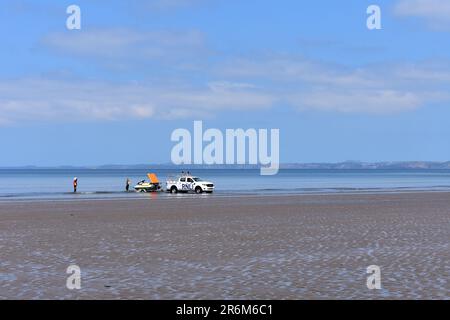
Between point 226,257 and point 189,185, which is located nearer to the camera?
point 226,257

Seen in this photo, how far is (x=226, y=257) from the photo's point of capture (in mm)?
17938

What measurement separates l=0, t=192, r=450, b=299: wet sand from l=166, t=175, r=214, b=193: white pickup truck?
3751 cm

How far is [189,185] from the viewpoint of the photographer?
69875 millimetres

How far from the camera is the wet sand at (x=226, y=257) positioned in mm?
13062

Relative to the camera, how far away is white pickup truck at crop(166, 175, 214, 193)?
69250 millimetres

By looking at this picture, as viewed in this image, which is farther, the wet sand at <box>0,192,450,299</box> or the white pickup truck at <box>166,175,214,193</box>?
the white pickup truck at <box>166,175,214,193</box>

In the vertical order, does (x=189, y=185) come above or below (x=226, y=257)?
above

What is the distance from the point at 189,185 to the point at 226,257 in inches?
2050

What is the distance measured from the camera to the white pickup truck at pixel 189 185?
69250 millimetres

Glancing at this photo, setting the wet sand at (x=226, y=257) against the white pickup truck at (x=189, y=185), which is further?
the white pickup truck at (x=189, y=185)

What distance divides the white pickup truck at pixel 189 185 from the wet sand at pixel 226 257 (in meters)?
37.5

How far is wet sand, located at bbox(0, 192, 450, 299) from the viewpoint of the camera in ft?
42.9
